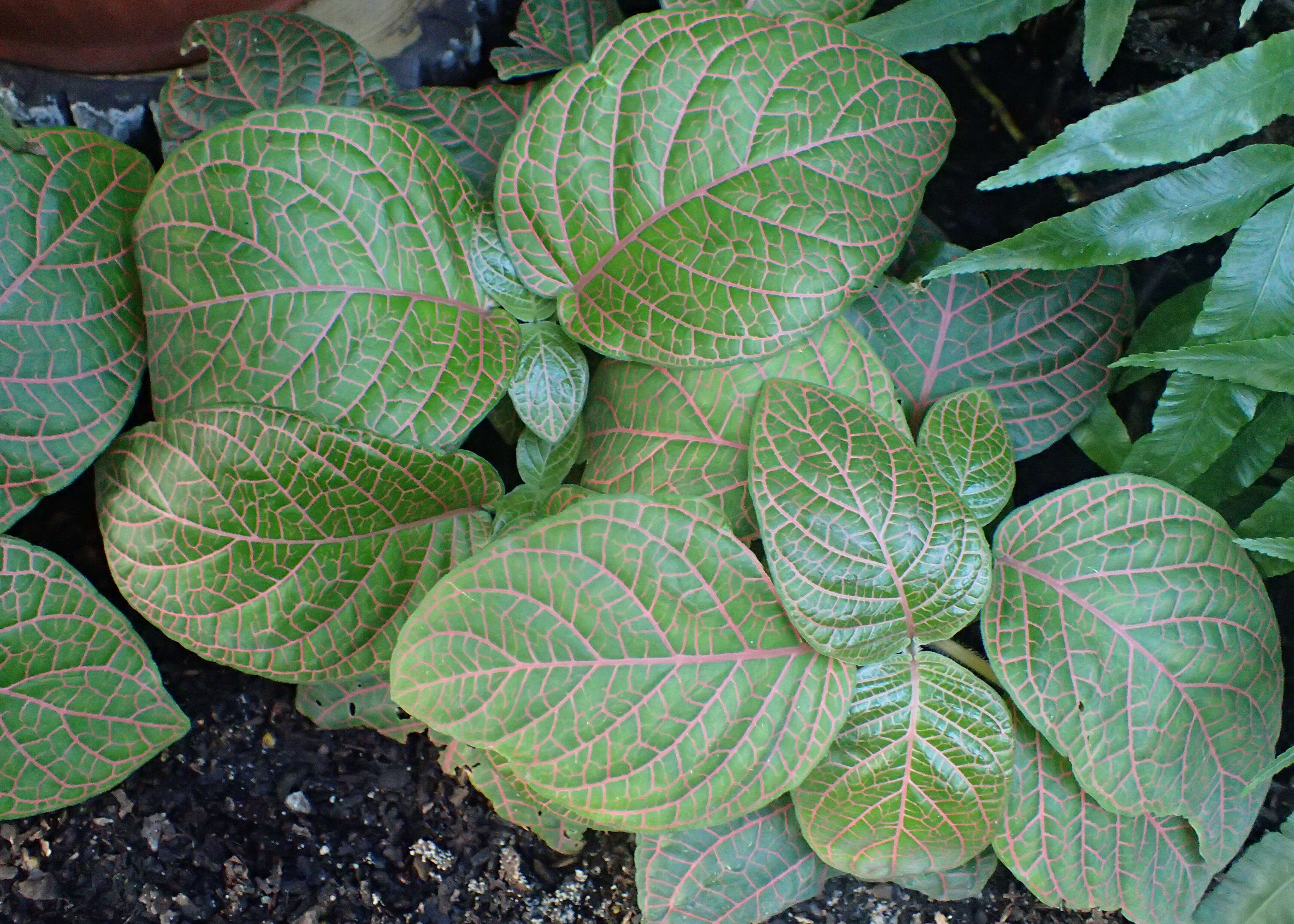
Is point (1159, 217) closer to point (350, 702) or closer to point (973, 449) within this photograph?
point (973, 449)

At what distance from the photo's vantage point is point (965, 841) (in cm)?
95

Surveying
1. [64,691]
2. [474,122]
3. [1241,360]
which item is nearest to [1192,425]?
[1241,360]

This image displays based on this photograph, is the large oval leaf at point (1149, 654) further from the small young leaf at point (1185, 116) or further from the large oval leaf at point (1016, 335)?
the small young leaf at point (1185, 116)

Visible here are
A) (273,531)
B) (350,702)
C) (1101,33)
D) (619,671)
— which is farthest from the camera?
(350,702)

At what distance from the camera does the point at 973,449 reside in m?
1.01

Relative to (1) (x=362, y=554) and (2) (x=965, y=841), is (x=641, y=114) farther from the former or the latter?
(2) (x=965, y=841)

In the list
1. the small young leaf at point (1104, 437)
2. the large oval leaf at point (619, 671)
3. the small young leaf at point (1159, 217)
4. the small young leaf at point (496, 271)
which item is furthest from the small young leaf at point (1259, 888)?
the small young leaf at point (496, 271)

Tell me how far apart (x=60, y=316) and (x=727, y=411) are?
0.72m

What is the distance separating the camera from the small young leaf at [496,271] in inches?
39.7

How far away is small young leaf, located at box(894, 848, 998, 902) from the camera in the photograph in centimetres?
108

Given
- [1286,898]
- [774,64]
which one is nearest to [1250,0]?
[774,64]

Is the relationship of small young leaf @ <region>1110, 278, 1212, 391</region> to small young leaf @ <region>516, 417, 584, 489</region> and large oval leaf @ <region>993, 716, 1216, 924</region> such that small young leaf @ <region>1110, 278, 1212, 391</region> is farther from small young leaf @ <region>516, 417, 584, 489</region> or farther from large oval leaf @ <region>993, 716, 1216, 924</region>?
small young leaf @ <region>516, 417, 584, 489</region>

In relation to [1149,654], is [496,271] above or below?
above

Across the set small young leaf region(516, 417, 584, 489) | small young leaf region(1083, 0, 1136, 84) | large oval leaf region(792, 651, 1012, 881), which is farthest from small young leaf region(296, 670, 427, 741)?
small young leaf region(1083, 0, 1136, 84)
